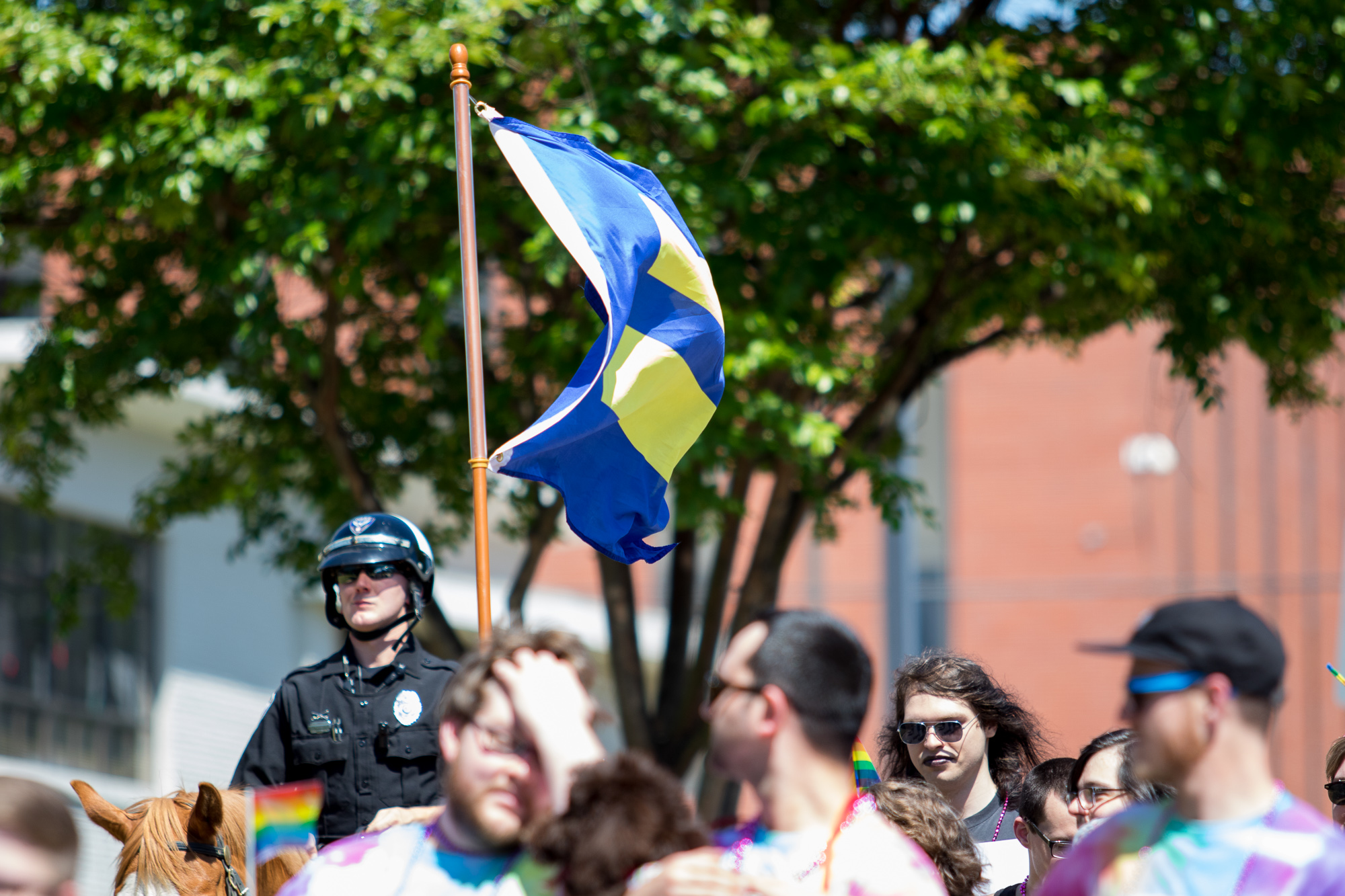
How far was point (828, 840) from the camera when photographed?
9.09 feet

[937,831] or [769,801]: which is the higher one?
[769,801]

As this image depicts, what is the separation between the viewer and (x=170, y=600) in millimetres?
16453

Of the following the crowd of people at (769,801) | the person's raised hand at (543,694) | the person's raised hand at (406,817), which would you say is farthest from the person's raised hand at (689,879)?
the person's raised hand at (406,817)

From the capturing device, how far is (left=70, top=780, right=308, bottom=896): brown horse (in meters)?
3.90

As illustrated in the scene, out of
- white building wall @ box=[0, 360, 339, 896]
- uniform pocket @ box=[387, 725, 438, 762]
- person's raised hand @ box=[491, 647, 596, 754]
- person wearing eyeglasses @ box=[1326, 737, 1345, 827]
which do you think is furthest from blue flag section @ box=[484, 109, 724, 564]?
white building wall @ box=[0, 360, 339, 896]

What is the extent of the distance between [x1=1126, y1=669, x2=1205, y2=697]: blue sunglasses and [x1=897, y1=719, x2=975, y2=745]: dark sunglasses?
221cm

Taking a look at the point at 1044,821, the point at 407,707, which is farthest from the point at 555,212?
the point at 1044,821

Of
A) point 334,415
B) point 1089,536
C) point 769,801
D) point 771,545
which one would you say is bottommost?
point 769,801

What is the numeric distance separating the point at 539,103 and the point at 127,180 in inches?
95.3

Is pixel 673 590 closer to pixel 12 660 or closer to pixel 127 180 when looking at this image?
pixel 127 180

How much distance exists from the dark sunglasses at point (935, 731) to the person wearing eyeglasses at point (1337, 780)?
1.09m

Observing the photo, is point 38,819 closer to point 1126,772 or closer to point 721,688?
point 721,688

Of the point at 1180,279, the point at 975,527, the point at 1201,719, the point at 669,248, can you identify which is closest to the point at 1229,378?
the point at 975,527

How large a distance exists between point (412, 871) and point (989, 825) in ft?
8.41
